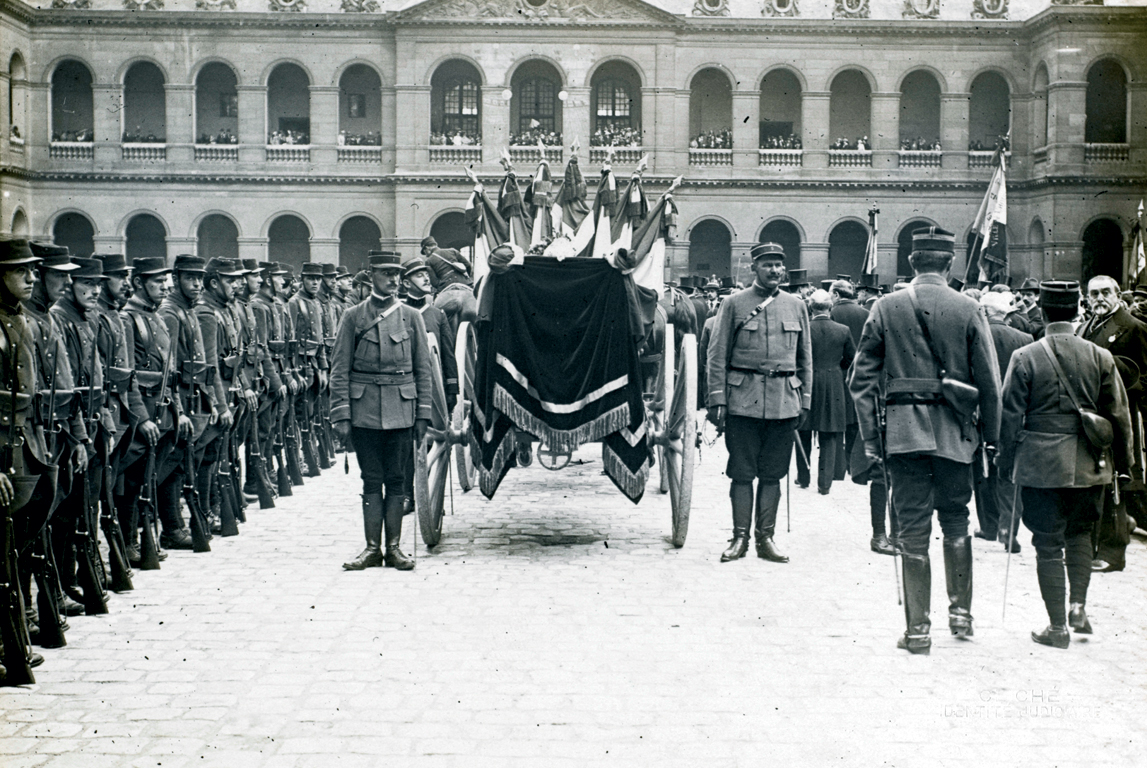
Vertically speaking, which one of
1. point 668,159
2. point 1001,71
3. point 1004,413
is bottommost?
point 1004,413

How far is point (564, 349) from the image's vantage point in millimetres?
8609

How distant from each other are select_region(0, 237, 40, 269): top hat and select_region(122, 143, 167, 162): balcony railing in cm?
3077

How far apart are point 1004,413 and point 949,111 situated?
98.9 feet

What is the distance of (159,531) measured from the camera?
31.5ft

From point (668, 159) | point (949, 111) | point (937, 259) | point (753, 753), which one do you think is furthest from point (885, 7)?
point (753, 753)

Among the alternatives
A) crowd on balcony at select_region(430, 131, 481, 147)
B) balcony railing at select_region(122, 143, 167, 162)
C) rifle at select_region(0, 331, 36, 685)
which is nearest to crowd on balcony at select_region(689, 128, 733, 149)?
crowd on balcony at select_region(430, 131, 481, 147)

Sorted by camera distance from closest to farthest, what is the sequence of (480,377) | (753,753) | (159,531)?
(753,753) → (480,377) → (159,531)

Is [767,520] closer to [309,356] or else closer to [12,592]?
[12,592]

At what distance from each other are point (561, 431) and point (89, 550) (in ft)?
11.3

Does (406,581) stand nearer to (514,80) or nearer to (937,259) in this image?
(937,259)

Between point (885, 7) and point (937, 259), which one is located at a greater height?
point (885, 7)

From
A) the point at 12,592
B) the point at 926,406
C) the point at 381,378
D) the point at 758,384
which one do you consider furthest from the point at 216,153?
the point at 926,406

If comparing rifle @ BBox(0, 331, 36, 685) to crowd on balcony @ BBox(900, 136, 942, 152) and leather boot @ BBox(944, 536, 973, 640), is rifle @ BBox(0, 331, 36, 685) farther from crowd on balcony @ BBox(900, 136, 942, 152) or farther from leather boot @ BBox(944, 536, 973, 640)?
crowd on balcony @ BBox(900, 136, 942, 152)

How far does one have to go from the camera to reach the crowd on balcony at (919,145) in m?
34.5
